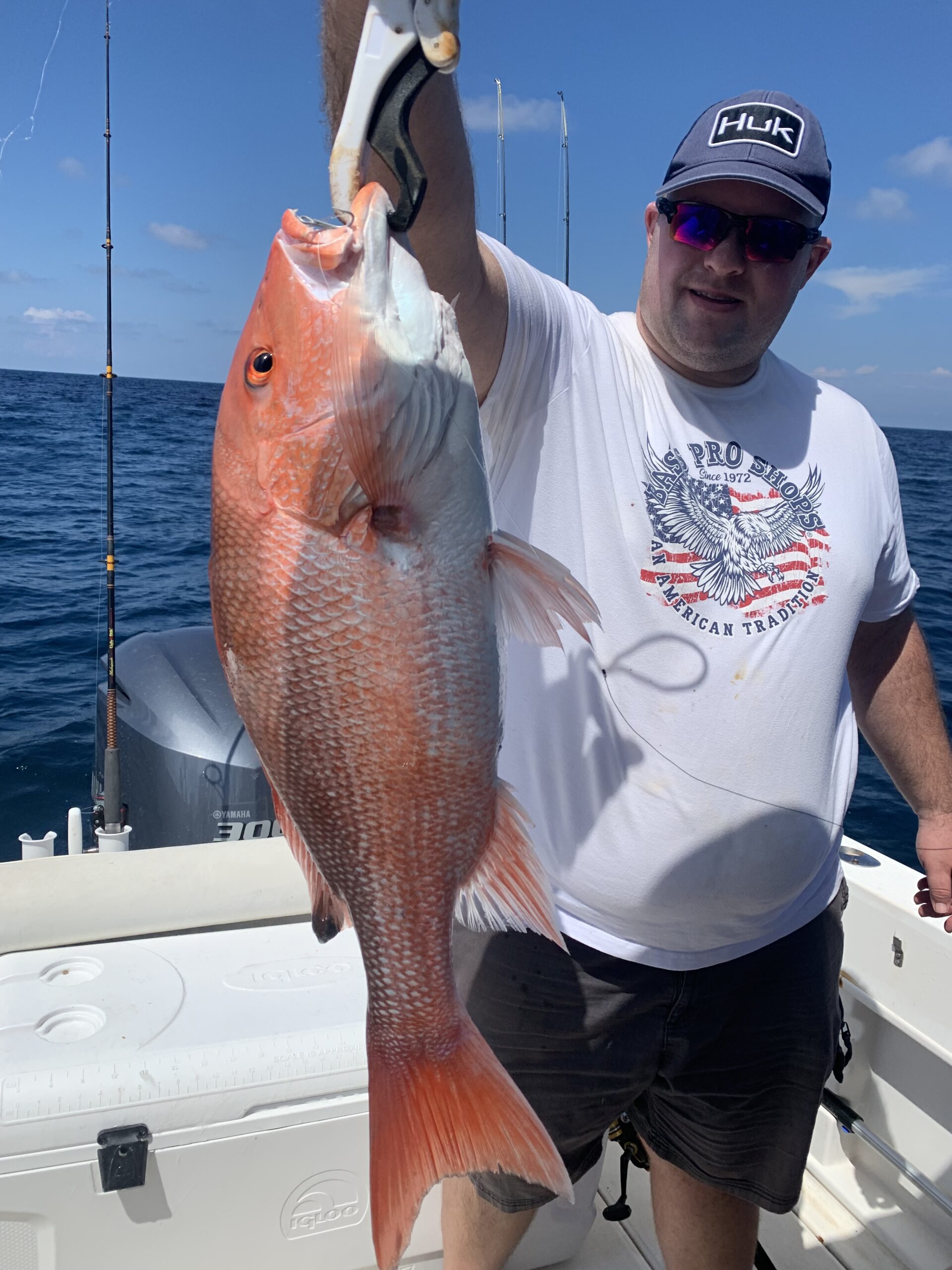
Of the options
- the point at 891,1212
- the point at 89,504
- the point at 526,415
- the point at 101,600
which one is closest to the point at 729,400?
the point at 526,415

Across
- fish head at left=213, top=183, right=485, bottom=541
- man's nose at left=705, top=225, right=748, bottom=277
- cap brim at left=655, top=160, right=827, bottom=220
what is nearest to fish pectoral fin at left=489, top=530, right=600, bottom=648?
fish head at left=213, top=183, right=485, bottom=541

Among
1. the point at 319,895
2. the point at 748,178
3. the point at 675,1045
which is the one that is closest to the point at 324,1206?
the point at 675,1045

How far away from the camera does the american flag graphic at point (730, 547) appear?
1.71 meters

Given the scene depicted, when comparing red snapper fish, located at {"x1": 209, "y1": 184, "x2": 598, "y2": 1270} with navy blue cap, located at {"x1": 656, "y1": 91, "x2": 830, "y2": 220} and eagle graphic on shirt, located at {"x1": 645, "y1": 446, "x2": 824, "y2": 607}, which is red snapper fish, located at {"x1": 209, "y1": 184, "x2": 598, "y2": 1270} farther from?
navy blue cap, located at {"x1": 656, "y1": 91, "x2": 830, "y2": 220}

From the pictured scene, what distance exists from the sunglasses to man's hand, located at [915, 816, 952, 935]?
4.38 feet

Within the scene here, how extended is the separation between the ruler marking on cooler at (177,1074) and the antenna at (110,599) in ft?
5.17

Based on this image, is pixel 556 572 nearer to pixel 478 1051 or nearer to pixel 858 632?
pixel 478 1051

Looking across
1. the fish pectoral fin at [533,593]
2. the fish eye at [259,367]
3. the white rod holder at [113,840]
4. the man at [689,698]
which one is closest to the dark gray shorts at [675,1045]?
the man at [689,698]

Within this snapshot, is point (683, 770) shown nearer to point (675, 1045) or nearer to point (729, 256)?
point (675, 1045)

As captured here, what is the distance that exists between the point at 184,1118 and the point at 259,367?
1571 millimetres

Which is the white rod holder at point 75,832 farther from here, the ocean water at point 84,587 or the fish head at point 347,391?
the fish head at point 347,391

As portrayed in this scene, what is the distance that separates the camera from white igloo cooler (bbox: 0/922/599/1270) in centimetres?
188

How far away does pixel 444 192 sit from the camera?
129 centimetres

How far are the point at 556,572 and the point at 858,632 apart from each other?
1.42m
